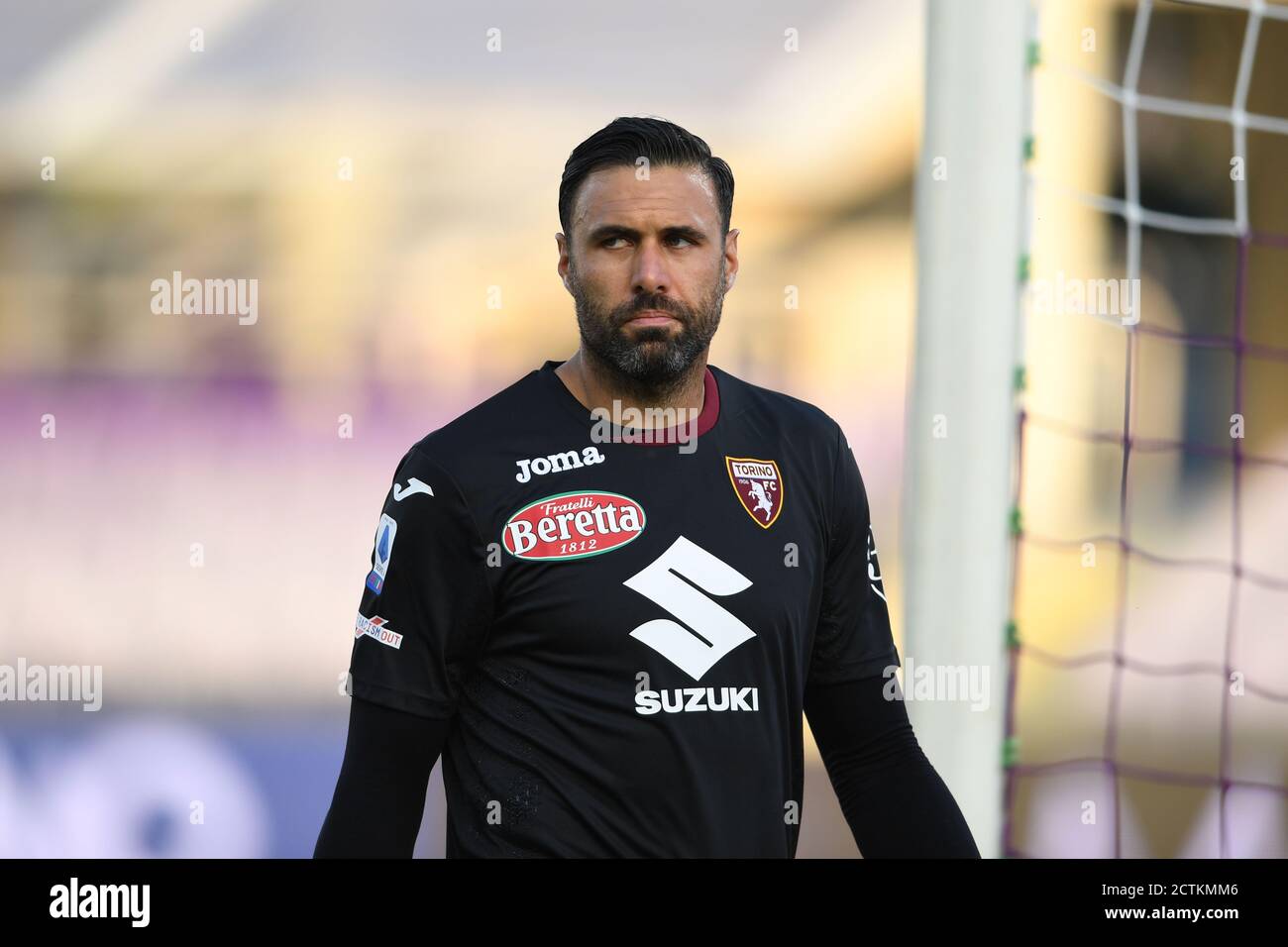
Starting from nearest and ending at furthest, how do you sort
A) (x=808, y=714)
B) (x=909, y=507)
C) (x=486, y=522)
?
(x=486, y=522), (x=808, y=714), (x=909, y=507)

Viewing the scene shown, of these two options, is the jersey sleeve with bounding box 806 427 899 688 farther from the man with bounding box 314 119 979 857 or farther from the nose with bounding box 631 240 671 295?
the nose with bounding box 631 240 671 295

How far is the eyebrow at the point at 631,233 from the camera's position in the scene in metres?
1.58

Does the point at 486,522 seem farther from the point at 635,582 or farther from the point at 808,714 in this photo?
the point at 808,714

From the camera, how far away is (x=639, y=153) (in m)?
1.62

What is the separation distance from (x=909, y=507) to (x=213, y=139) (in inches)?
81.3

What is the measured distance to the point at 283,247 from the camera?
3426mm

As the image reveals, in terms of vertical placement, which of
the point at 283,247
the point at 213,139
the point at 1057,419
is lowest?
the point at 1057,419

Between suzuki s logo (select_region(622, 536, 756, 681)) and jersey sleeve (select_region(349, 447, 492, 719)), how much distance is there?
0.59 ft

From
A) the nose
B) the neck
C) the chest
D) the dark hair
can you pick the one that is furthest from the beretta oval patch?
the dark hair

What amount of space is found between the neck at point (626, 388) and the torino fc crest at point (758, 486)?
0.30 ft

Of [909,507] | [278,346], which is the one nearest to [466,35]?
[278,346]

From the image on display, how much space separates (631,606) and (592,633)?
0.18 ft

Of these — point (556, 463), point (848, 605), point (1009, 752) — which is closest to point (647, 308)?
point (556, 463)

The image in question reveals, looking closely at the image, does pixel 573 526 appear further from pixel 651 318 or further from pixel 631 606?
pixel 651 318
